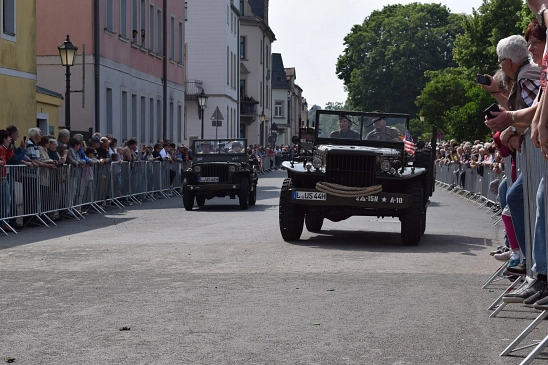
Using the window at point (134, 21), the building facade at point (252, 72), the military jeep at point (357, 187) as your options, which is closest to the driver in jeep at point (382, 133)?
the military jeep at point (357, 187)

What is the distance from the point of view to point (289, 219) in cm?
1563

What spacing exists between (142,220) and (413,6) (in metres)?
78.3

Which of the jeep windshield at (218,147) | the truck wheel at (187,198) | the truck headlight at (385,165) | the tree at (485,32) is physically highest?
the tree at (485,32)

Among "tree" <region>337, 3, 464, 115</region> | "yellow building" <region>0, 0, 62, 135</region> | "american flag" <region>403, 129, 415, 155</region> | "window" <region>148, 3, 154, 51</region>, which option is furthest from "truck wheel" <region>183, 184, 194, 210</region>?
"tree" <region>337, 3, 464, 115</region>

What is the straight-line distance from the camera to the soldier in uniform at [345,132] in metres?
18.2

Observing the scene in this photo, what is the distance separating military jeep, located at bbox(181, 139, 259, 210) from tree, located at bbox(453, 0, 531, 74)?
133 feet

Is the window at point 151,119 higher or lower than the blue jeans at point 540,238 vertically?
higher

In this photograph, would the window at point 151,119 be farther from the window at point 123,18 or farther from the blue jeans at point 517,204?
the blue jeans at point 517,204

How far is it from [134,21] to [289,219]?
30423 mm

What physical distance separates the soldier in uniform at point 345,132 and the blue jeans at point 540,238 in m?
11.3

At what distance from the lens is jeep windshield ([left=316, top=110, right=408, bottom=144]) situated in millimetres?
18172

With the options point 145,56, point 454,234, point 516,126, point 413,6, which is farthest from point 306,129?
A: point 413,6

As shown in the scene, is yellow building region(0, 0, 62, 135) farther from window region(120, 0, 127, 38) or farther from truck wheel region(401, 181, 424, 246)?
truck wheel region(401, 181, 424, 246)

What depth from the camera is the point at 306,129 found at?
18.0 m
